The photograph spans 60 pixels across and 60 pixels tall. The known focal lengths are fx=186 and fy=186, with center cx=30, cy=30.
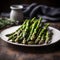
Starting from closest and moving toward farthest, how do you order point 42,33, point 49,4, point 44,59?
1. point 44,59
2. point 42,33
3. point 49,4

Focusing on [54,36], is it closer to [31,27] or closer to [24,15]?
[31,27]

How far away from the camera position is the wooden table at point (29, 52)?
2.60 feet

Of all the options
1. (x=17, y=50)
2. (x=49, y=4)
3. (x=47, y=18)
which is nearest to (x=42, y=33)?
(x=17, y=50)

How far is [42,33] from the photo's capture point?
0.94m

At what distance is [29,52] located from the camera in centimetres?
83

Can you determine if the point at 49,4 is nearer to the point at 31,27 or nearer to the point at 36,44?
the point at 31,27

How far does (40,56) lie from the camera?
0.80 metres

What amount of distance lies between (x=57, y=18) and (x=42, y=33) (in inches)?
13.9

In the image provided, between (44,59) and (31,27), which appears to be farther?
(31,27)

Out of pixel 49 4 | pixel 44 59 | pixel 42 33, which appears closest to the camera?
pixel 44 59

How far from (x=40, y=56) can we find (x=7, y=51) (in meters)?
0.15

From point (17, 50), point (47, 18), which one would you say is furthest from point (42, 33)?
point (47, 18)

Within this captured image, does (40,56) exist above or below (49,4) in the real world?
below

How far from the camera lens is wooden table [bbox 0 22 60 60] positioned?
2.60 feet
